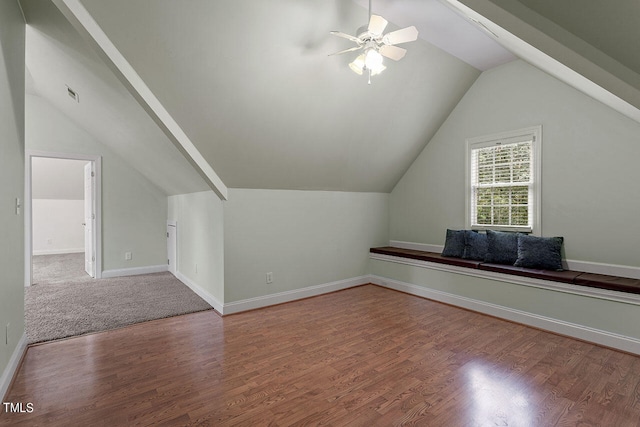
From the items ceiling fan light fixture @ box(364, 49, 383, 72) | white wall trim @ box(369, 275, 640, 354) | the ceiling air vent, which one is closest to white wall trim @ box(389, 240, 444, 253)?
white wall trim @ box(369, 275, 640, 354)

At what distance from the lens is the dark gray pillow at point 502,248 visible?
3.56m

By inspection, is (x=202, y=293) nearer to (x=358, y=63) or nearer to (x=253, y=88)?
(x=253, y=88)

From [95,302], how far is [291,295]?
2.42m

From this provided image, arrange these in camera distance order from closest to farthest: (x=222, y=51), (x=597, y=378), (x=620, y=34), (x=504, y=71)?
(x=620, y=34) → (x=597, y=378) → (x=222, y=51) → (x=504, y=71)

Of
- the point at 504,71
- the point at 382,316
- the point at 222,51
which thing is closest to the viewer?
the point at 222,51

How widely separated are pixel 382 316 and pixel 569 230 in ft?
7.33

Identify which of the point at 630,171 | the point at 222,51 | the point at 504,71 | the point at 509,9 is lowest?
the point at 630,171

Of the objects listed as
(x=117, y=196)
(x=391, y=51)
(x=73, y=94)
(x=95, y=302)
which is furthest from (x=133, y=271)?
(x=391, y=51)

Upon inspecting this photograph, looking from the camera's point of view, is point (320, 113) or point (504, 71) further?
point (504, 71)

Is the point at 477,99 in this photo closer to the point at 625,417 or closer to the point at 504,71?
the point at 504,71

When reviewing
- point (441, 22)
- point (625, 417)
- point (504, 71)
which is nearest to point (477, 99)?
point (504, 71)

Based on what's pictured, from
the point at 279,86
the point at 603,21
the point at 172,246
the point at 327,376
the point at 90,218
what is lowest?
the point at 327,376

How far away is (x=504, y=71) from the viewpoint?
3.80 meters

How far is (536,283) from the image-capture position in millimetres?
3129
